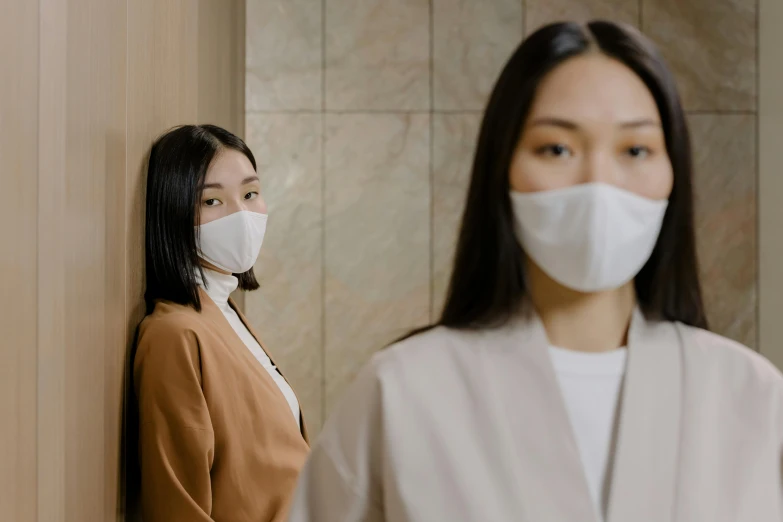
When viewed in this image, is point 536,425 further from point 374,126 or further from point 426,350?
point 374,126

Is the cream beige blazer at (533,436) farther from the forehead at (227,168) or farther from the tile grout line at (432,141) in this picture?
the tile grout line at (432,141)

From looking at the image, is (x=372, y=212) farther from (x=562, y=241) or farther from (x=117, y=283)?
(x=562, y=241)

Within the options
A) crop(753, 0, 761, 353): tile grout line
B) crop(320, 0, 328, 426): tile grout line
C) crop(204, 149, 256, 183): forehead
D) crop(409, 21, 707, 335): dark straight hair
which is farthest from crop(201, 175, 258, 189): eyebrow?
crop(753, 0, 761, 353): tile grout line

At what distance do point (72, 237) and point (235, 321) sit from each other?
Answer: 0.75 meters

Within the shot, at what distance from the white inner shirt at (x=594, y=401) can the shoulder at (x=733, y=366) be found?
8cm

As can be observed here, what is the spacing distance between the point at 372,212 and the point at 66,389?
270cm

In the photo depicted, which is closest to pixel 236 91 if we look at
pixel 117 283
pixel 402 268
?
pixel 402 268

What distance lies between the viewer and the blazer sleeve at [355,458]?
1.09 metres

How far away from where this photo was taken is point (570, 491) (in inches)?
40.1

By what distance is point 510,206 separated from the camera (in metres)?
1.07

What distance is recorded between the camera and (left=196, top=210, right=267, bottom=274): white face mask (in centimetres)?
233

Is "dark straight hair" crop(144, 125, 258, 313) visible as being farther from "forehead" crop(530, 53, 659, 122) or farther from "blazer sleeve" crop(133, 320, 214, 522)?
"forehead" crop(530, 53, 659, 122)

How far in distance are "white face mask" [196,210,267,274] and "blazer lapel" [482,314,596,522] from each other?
1331 mm

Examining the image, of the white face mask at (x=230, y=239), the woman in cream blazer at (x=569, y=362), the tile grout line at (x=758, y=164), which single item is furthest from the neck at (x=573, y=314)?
the tile grout line at (x=758, y=164)
